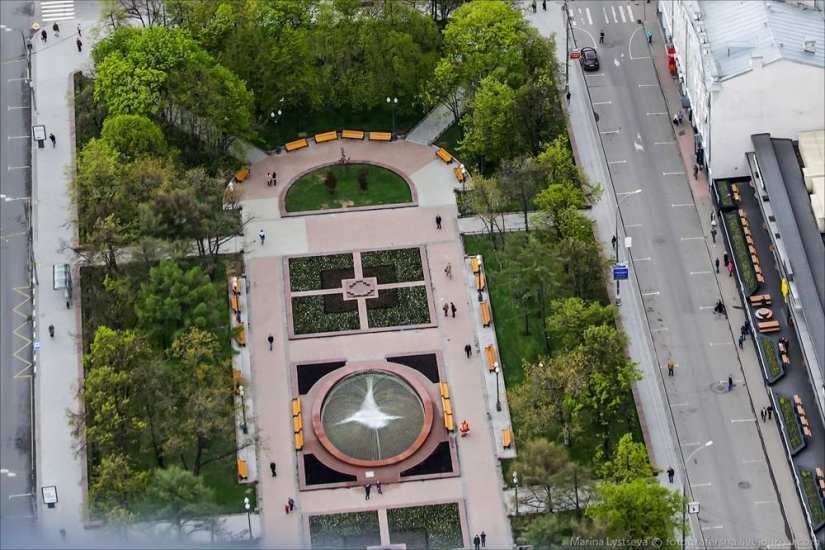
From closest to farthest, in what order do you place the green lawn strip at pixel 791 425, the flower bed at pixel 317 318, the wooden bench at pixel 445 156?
1. the green lawn strip at pixel 791 425
2. the flower bed at pixel 317 318
3. the wooden bench at pixel 445 156

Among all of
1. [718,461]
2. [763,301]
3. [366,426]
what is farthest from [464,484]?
[763,301]

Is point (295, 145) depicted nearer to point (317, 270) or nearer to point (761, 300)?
point (317, 270)

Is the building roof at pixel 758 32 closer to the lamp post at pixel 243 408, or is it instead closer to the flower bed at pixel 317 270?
the flower bed at pixel 317 270

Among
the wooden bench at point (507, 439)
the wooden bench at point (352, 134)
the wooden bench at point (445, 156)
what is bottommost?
the wooden bench at point (507, 439)

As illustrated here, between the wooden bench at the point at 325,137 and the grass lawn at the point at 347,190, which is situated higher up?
the wooden bench at the point at 325,137

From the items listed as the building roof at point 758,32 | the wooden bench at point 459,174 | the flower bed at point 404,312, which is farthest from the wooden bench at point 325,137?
the building roof at point 758,32

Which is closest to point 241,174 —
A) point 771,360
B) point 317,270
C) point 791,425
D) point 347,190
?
point 347,190
